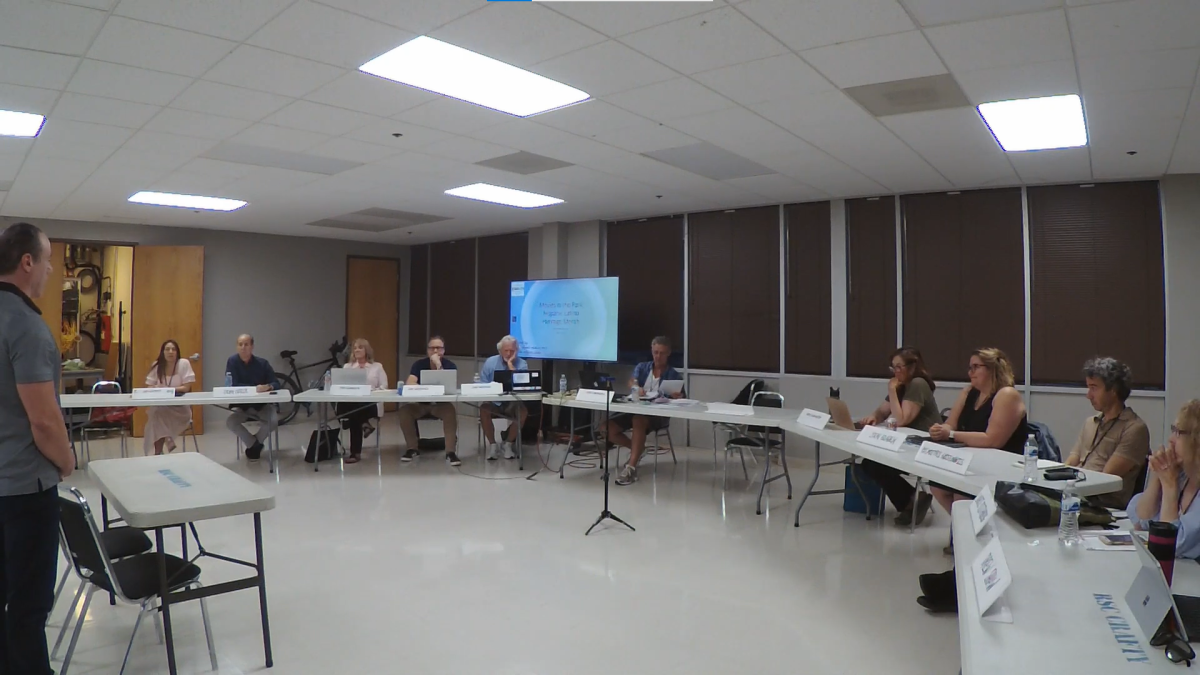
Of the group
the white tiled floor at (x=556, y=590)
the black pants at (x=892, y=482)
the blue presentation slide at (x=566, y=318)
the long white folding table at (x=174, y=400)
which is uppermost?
the blue presentation slide at (x=566, y=318)

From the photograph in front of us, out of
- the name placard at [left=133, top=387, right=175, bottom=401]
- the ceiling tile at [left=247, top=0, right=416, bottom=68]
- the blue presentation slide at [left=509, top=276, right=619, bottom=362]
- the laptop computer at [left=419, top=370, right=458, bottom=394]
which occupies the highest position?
the ceiling tile at [left=247, top=0, right=416, bottom=68]

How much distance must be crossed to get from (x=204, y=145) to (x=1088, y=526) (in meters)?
5.27

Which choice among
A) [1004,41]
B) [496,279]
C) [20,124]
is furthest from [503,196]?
[1004,41]

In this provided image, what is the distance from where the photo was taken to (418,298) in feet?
34.5

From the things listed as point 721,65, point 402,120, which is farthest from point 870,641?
point 402,120

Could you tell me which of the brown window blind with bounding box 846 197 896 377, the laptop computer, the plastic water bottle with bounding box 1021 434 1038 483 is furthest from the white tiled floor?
the brown window blind with bounding box 846 197 896 377

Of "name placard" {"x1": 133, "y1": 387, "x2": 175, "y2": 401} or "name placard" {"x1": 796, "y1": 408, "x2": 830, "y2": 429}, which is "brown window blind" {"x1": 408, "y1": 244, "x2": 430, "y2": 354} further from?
"name placard" {"x1": 796, "y1": 408, "x2": 830, "y2": 429}

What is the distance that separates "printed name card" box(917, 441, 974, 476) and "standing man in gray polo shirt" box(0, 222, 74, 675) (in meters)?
3.29

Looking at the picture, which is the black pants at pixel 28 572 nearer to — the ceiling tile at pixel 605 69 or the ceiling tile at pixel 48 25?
the ceiling tile at pixel 48 25

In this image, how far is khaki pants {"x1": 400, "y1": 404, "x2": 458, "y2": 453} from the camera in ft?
21.1

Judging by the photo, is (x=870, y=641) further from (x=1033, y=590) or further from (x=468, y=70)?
(x=468, y=70)

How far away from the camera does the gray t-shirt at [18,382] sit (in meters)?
1.99

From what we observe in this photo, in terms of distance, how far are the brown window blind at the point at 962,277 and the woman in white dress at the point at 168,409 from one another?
21.2ft

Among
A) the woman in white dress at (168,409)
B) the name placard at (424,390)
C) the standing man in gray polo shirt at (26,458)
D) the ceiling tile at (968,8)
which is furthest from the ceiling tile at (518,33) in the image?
the woman in white dress at (168,409)
